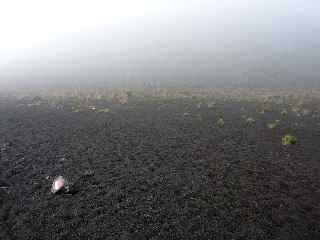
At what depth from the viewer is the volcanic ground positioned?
8.97 metres

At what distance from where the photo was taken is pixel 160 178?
39.2 feet

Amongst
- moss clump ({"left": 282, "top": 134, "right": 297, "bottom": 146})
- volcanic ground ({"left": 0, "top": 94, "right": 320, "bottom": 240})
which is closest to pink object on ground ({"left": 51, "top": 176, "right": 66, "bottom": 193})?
volcanic ground ({"left": 0, "top": 94, "right": 320, "bottom": 240})

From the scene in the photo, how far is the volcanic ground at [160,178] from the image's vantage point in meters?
8.97

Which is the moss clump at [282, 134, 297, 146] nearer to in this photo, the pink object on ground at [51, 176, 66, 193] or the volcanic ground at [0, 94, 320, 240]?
the volcanic ground at [0, 94, 320, 240]

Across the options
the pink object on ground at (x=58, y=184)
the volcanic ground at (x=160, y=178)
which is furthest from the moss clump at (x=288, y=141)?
the pink object on ground at (x=58, y=184)

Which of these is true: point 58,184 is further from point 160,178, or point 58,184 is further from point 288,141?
point 288,141

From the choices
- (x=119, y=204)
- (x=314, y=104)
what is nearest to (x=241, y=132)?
(x=119, y=204)

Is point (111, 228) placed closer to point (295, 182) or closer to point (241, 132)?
point (295, 182)

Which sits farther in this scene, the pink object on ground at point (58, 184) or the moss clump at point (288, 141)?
the moss clump at point (288, 141)

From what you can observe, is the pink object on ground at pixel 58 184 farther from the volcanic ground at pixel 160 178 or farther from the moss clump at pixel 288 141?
the moss clump at pixel 288 141

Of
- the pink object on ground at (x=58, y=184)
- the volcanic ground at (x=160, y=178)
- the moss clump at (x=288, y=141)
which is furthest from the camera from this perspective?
the moss clump at (x=288, y=141)

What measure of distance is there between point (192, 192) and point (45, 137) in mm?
9421

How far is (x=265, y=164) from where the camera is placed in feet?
44.0

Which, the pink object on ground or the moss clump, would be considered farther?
the moss clump
